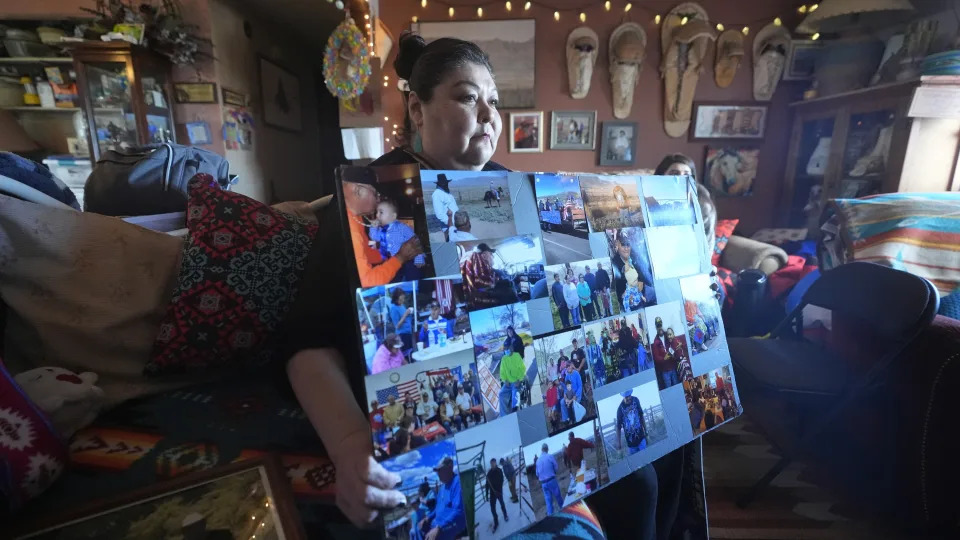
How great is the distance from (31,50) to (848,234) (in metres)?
5.38

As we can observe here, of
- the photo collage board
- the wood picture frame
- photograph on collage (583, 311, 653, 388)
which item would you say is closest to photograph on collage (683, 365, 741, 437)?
the photo collage board

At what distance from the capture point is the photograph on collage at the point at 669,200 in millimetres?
775

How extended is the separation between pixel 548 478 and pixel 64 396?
0.95 meters

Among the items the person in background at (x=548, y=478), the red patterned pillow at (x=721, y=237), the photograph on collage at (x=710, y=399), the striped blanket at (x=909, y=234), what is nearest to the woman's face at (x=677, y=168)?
the red patterned pillow at (x=721, y=237)

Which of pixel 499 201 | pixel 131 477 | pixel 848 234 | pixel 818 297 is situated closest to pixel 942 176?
pixel 848 234

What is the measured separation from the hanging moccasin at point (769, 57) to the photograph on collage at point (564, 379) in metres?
4.05

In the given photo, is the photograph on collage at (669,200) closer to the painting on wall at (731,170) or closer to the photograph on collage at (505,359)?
the photograph on collage at (505,359)

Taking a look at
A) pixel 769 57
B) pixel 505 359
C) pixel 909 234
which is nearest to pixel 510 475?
pixel 505 359

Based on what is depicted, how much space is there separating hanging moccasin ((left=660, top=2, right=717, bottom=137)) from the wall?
0.23ft

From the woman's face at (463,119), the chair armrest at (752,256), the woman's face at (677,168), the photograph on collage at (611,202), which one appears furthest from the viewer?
the chair armrest at (752,256)

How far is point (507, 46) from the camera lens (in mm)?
3578

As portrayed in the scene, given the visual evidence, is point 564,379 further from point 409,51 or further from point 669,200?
point 409,51

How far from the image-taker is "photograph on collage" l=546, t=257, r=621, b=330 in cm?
63

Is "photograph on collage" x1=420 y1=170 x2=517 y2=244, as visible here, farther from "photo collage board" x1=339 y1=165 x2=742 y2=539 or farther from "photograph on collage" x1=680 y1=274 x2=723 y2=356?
"photograph on collage" x1=680 y1=274 x2=723 y2=356
